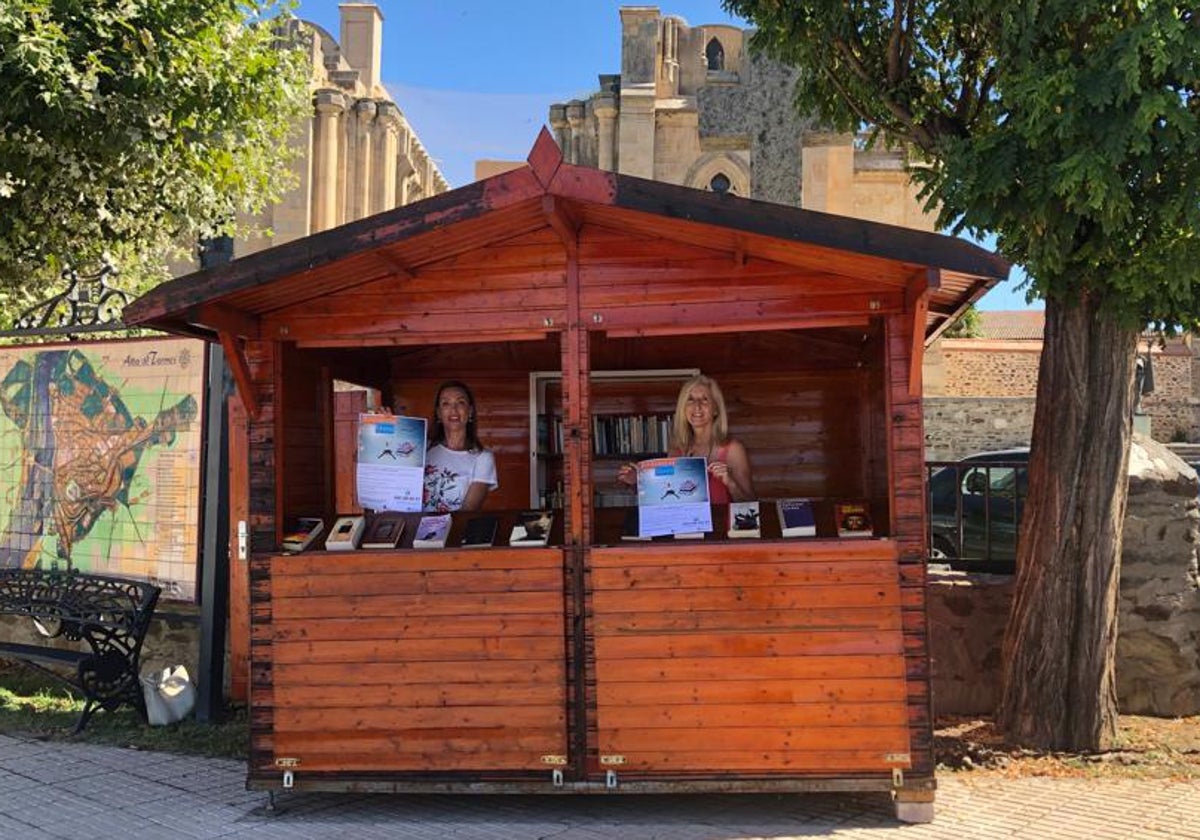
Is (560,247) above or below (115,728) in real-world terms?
above

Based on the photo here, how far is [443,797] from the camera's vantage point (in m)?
5.84

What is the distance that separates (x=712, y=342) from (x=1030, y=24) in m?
2.74

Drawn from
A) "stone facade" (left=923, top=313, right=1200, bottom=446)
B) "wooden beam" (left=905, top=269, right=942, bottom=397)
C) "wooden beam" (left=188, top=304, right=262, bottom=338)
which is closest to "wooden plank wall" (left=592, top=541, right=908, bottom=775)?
"wooden beam" (left=905, top=269, right=942, bottom=397)

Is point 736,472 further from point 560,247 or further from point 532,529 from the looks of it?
point 560,247

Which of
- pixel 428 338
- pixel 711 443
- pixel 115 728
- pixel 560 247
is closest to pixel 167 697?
pixel 115 728

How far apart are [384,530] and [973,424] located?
2314 cm

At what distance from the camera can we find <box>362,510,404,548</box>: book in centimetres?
Answer: 574

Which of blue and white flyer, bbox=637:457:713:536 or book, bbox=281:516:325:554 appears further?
book, bbox=281:516:325:554

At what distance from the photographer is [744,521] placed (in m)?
5.55

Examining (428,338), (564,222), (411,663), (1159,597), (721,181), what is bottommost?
(411,663)

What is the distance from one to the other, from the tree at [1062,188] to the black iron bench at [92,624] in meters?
5.68

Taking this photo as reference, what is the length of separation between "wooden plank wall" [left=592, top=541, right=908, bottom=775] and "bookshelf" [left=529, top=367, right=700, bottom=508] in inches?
96.0

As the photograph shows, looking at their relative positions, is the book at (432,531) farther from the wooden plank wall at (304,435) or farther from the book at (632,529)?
the book at (632,529)

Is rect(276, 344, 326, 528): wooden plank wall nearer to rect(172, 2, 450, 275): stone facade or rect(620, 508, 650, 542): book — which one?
rect(620, 508, 650, 542): book
